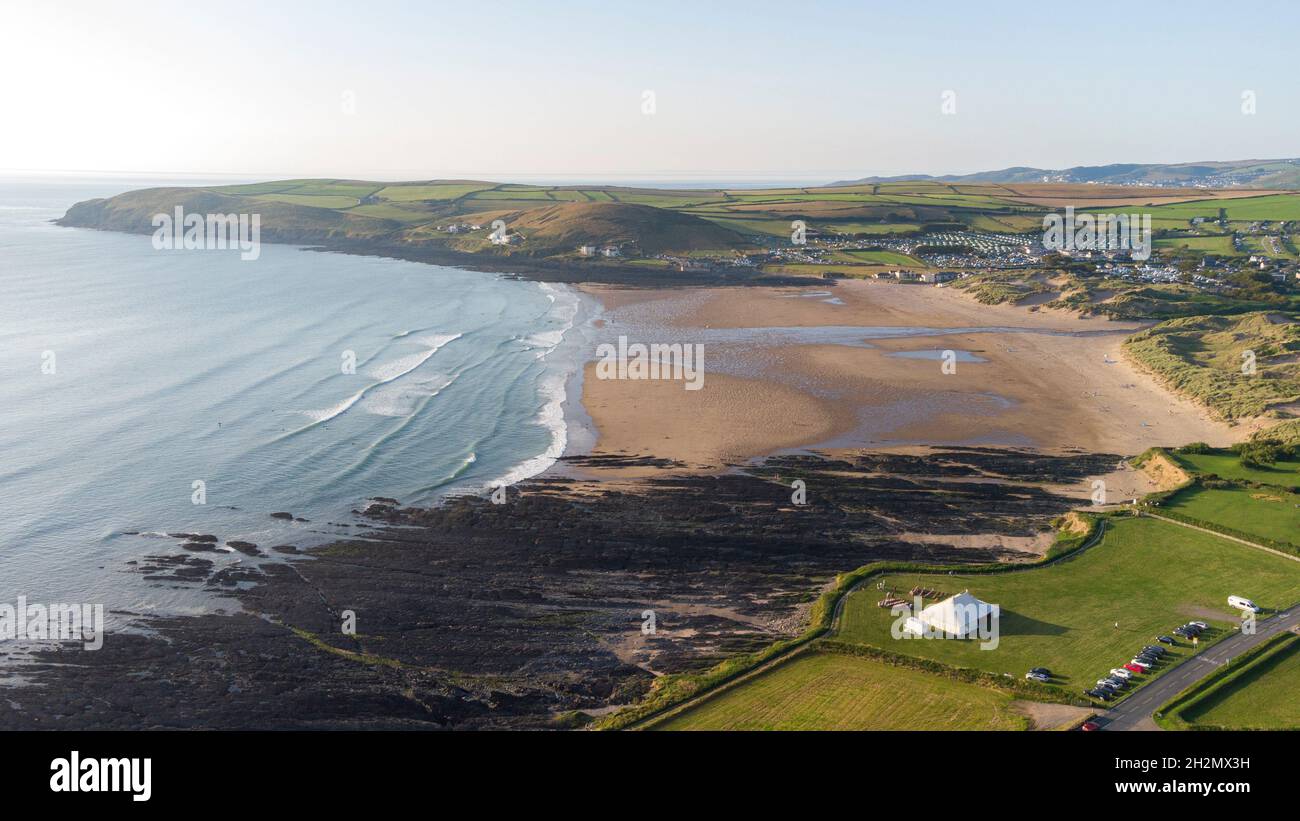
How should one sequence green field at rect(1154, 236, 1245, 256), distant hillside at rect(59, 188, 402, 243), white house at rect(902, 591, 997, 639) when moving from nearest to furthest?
white house at rect(902, 591, 997, 639)
green field at rect(1154, 236, 1245, 256)
distant hillside at rect(59, 188, 402, 243)

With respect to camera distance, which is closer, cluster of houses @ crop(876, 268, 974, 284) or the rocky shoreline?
the rocky shoreline

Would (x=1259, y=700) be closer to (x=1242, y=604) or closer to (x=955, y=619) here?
(x=1242, y=604)

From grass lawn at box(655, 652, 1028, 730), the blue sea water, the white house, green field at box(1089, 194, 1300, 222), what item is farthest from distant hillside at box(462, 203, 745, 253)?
grass lawn at box(655, 652, 1028, 730)

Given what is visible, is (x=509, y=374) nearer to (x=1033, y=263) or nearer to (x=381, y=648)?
(x=381, y=648)

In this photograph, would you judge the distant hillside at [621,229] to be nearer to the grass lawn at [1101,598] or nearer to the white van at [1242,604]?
the grass lawn at [1101,598]

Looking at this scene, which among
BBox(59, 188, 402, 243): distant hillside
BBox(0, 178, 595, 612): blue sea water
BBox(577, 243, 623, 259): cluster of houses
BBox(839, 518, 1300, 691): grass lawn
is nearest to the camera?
BBox(839, 518, 1300, 691): grass lawn

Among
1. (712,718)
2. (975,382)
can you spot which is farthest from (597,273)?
(712,718)

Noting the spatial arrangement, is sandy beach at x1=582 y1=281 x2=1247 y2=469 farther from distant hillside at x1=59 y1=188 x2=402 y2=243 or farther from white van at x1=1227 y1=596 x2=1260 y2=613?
distant hillside at x1=59 y1=188 x2=402 y2=243

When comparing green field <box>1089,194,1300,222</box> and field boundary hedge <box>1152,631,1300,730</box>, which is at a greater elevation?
green field <box>1089,194,1300,222</box>
